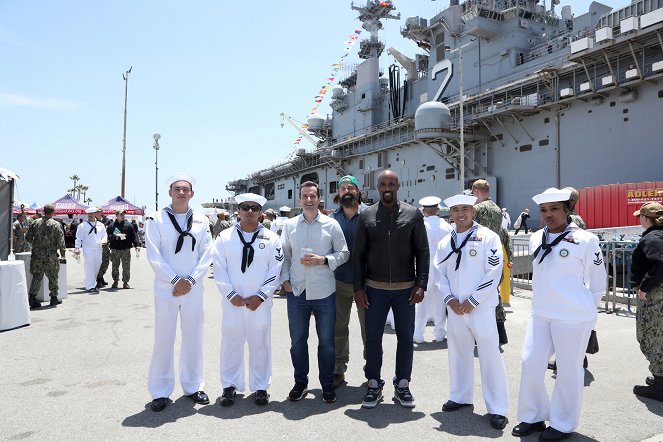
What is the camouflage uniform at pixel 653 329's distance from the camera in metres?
4.23

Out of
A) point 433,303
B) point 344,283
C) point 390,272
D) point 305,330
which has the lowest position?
point 433,303

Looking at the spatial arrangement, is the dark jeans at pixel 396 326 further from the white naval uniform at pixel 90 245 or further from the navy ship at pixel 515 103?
the navy ship at pixel 515 103

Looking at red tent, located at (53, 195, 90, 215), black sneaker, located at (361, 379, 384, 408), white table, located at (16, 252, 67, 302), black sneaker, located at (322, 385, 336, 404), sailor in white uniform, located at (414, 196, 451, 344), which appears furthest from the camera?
red tent, located at (53, 195, 90, 215)

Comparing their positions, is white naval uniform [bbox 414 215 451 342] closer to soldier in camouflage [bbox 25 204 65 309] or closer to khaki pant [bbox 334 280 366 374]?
khaki pant [bbox 334 280 366 374]

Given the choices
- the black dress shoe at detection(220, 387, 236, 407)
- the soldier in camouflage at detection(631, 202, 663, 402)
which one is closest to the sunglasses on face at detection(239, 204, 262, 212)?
the black dress shoe at detection(220, 387, 236, 407)

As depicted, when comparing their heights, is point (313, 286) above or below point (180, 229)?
below

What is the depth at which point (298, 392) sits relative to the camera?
4137 millimetres

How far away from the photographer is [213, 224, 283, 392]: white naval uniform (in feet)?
13.5

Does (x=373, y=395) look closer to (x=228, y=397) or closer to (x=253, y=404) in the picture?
(x=253, y=404)

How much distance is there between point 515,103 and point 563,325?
23049 millimetres

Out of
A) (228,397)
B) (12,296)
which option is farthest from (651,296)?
(12,296)

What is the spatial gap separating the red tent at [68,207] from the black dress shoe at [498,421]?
84.4 ft

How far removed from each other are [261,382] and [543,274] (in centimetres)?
266

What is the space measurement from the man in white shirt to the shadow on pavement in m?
0.93
